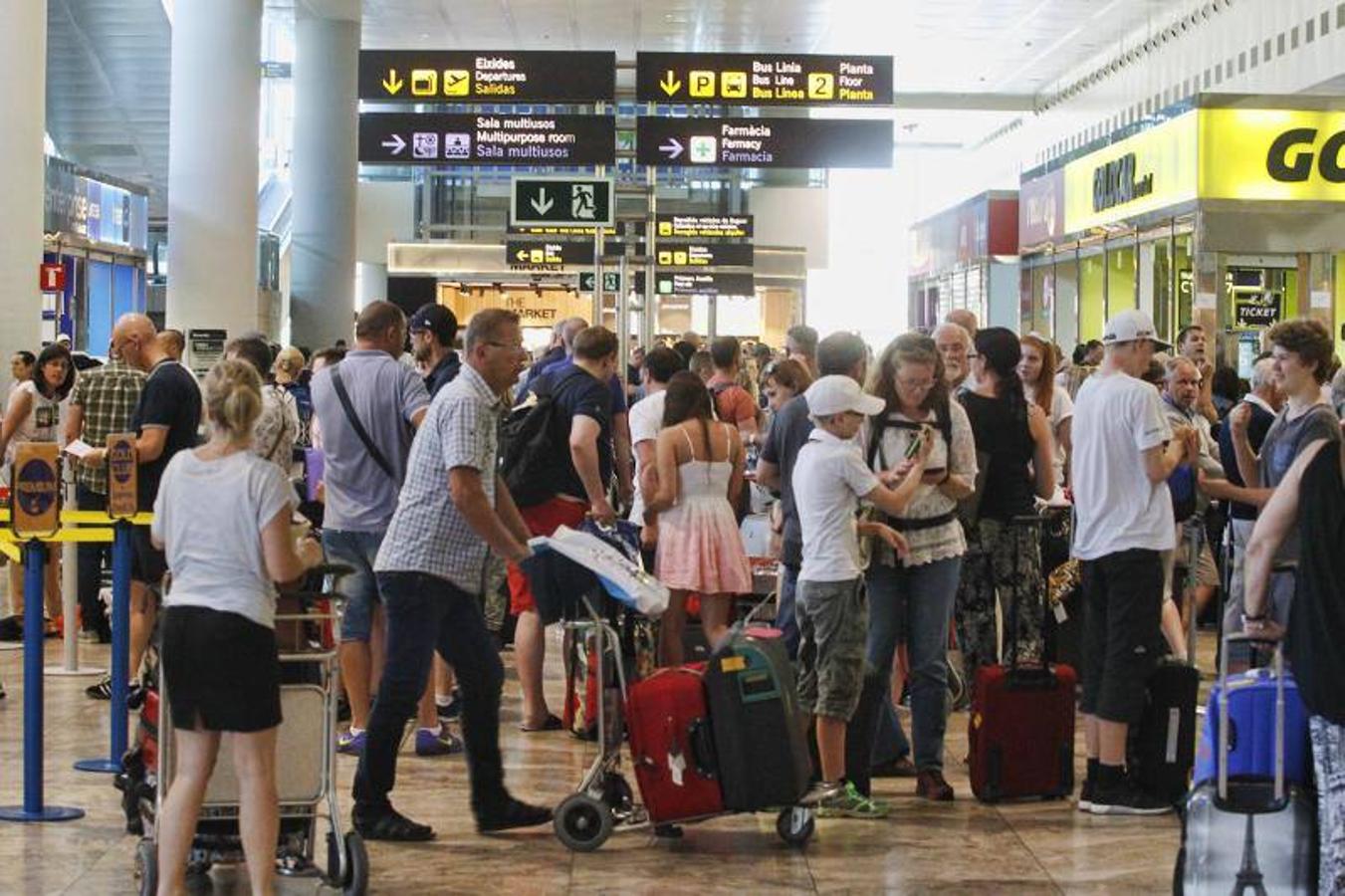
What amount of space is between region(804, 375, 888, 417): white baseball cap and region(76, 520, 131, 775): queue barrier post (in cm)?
254

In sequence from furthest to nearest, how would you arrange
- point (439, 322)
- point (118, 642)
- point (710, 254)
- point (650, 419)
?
1. point (710, 254)
2. point (650, 419)
3. point (439, 322)
4. point (118, 642)

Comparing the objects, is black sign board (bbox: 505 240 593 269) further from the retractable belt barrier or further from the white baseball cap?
the white baseball cap

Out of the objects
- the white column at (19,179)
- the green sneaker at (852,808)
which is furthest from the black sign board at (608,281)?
the green sneaker at (852,808)

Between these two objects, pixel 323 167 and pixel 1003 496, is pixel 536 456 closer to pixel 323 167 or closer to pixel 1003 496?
pixel 1003 496

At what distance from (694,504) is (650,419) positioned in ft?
2.44

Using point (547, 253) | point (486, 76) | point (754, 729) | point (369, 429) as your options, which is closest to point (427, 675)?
point (754, 729)

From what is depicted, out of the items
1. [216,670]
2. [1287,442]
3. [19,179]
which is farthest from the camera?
[19,179]

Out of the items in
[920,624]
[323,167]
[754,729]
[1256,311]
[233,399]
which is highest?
[323,167]

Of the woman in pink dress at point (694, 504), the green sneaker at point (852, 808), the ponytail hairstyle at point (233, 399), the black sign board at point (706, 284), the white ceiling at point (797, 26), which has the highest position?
the white ceiling at point (797, 26)

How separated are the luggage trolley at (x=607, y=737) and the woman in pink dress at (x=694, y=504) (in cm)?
171

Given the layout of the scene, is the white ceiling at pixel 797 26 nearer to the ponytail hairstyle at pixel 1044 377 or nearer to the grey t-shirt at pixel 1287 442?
the ponytail hairstyle at pixel 1044 377

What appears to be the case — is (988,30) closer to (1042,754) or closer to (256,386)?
(1042,754)

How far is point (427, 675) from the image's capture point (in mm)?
6984

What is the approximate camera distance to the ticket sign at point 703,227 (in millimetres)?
31938
